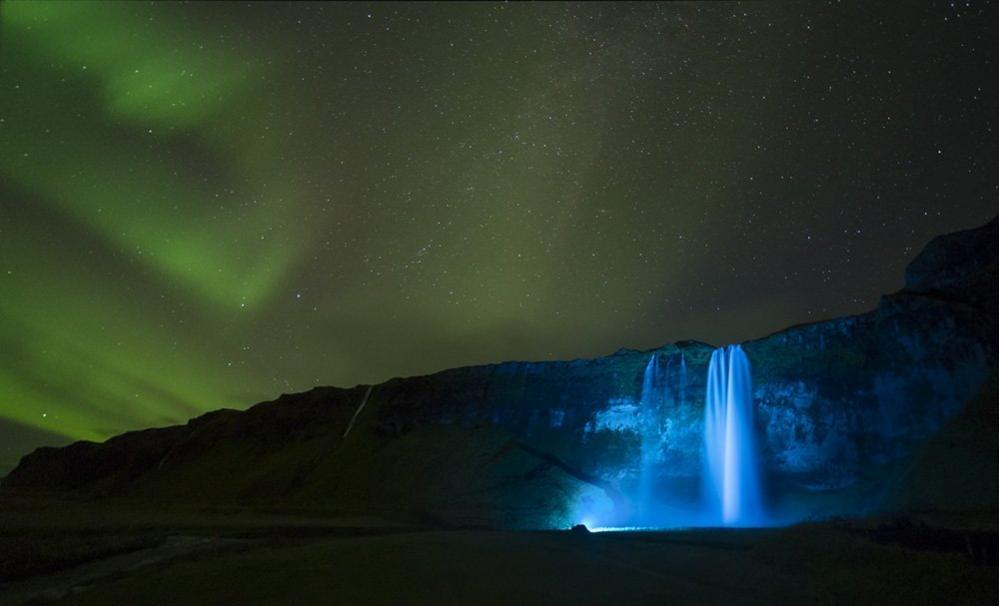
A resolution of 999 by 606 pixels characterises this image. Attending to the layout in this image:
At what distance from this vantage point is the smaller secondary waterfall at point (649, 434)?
43344 millimetres

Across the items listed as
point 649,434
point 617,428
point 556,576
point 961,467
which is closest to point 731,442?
point 649,434

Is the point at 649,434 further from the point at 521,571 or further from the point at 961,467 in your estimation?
the point at 521,571

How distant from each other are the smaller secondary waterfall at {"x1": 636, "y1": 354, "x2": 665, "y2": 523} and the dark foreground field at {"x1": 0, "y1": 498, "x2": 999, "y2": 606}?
22.8 metres

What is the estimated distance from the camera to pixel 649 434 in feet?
157

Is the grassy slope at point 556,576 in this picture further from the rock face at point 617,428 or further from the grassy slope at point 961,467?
the rock face at point 617,428

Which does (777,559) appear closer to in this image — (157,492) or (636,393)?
(636,393)

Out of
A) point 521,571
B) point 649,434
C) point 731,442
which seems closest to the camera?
point 521,571

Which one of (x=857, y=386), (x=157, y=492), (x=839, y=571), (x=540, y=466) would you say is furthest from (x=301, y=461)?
(x=839, y=571)

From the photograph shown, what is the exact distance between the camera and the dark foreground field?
454 inches

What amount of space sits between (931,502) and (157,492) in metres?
65.7

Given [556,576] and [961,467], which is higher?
[961,467]

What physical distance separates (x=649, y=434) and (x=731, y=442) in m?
6.72

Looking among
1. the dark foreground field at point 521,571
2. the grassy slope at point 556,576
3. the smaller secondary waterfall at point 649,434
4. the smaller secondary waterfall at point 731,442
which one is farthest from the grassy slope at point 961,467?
the grassy slope at point 556,576

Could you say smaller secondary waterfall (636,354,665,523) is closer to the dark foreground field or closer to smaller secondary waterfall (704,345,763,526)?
smaller secondary waterfall (704,345,763,526)
